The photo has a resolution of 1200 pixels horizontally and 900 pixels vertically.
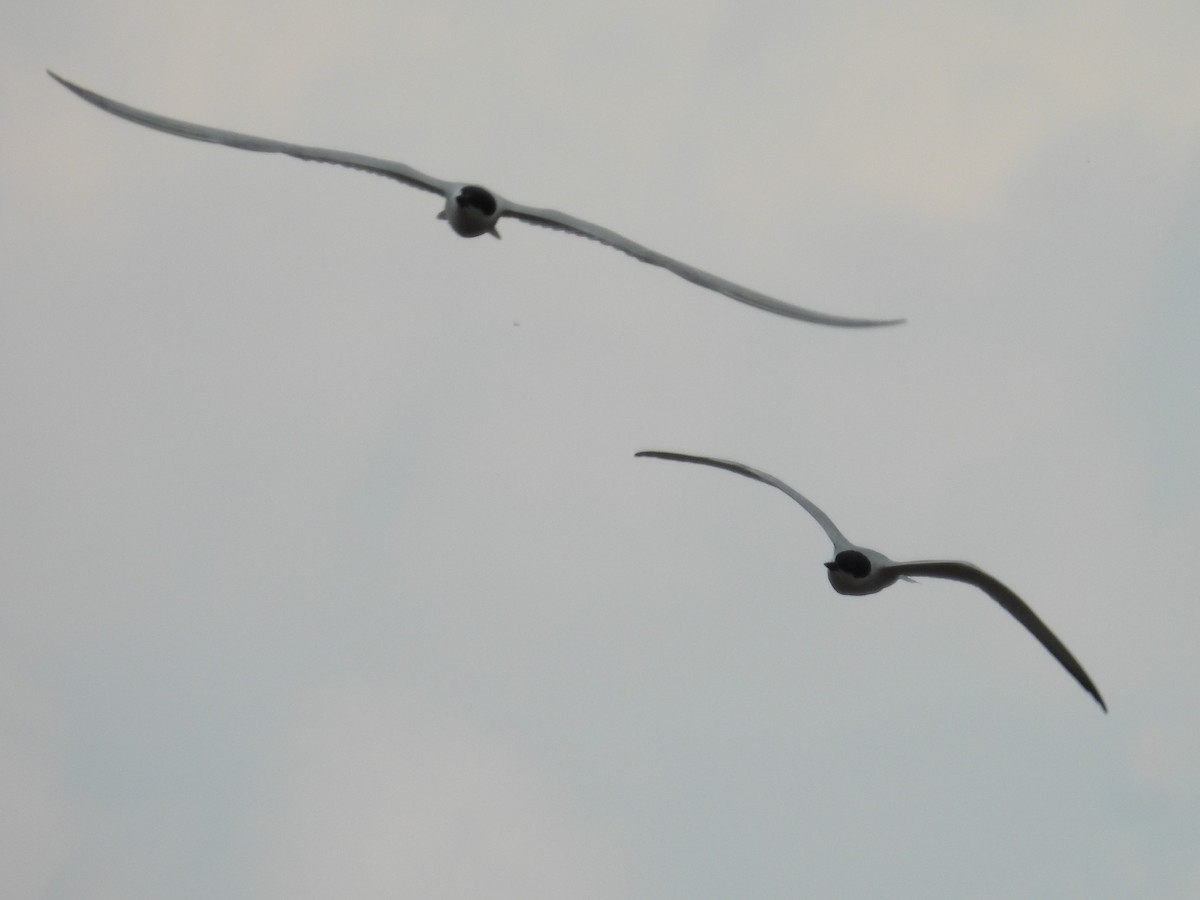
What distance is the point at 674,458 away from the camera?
163ft

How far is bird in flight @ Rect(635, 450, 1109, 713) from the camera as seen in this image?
41.4m

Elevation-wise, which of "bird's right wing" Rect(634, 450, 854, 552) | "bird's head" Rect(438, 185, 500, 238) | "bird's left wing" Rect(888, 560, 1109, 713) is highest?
"bird's head" Rect(438, 185, 500, 238)

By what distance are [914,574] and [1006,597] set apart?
215 cm

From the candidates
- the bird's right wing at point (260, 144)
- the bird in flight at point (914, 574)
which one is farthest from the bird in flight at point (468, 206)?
the bird in flight at point (914, 574)

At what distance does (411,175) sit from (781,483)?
11.5 meters

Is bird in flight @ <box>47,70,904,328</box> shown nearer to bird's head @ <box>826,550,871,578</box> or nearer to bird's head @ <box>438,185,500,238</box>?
bird's head @ <box>438,185,500,238</box>

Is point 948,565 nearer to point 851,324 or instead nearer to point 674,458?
point 851,324

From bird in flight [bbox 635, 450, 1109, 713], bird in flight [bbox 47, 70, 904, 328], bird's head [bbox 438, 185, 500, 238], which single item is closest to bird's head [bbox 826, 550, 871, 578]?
bird in flight [bbox 635, 450, 1109, 713]

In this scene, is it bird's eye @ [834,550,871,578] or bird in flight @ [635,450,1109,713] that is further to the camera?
bird's eye @ [834,550,871,578]

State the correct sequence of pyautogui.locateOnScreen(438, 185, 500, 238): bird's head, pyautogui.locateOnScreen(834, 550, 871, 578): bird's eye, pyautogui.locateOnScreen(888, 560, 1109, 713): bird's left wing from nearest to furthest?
pyautogui.locateOnScreen(888, 560, 1109, 713): bird's left wing → pyautogui.locateOnScreen(834, 550, 871, 578): bird's eye → pyautogui.locateOnScreen(438, 185, 500, 238): bird's head

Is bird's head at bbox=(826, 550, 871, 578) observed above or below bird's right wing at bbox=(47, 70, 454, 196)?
below

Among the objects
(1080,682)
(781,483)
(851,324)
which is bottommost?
(1080,682)

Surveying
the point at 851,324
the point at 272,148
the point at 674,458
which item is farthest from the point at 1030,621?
the point at 272,148

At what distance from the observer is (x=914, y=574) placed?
141 feet
